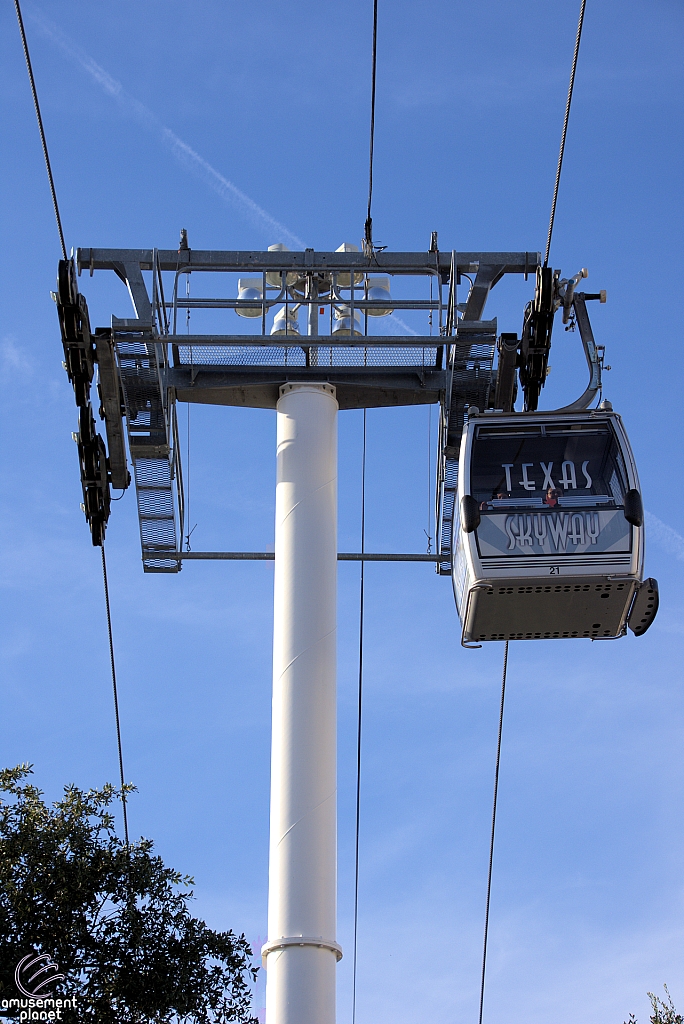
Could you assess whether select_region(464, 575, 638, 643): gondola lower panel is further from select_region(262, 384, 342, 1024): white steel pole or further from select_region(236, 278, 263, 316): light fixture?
select_region(236, 278, 263, 316): light fixture

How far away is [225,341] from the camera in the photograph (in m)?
20.0

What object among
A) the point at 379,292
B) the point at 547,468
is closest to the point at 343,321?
the point at 379,292

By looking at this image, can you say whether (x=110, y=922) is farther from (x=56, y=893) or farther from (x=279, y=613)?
(x=279, y=613)

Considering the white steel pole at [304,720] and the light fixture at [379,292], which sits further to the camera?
the light fixture at [379,292]

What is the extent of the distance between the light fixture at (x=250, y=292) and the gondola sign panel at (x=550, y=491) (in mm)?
4546

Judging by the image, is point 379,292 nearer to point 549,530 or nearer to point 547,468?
point 547,468

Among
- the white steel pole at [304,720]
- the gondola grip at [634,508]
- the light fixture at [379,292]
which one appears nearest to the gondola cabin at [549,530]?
the gondola grip at [634,508]

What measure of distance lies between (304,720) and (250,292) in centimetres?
592

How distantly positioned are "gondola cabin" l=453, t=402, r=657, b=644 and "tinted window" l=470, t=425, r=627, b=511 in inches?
0.4

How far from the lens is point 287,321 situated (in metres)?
20.9

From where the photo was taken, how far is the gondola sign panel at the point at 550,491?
659 inches

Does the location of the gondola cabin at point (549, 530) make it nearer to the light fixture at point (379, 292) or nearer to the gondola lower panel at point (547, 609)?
the gondola lower panel at point (547, 609)

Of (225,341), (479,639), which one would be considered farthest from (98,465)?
(479,639)

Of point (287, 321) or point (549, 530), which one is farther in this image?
point (287, 321)
